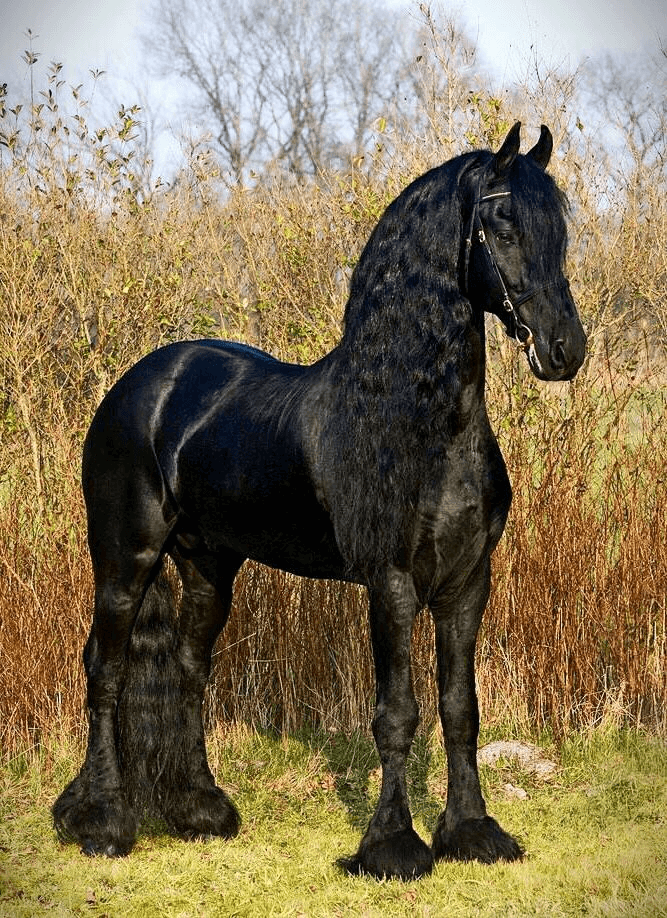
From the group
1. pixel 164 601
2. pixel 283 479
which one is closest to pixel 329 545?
pixel 283 479

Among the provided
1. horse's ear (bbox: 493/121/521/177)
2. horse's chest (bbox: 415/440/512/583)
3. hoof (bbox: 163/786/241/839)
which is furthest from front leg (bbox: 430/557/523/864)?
horse's ear (bbox: 493/121/521/177)

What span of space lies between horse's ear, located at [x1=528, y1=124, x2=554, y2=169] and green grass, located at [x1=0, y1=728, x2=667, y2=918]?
2.42m

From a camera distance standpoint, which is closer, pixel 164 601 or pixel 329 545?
pixel 329 545

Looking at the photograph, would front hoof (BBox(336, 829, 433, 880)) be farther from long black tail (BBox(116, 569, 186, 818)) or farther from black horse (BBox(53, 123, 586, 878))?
long black tail (BBox(116, 569, 186, 818))

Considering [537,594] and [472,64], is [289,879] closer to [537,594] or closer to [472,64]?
[537,594]

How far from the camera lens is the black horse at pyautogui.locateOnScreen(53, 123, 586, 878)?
323 centimetres

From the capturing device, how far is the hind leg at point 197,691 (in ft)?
13.9

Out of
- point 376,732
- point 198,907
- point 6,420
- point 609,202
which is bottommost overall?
point 198,907

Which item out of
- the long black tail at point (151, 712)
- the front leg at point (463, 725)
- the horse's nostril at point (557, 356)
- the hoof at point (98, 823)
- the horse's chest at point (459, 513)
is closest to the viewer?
the horse's nostril at point (557, 356)

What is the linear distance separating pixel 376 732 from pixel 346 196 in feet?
13.3

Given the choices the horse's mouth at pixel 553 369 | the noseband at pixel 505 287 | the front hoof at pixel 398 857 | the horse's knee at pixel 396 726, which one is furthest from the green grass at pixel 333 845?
the noseband at pixel 505 287

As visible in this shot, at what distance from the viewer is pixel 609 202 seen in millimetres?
5879

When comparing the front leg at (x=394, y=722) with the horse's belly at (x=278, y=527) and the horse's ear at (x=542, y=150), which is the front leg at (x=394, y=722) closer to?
the horse's belly at (x=278, y=527)

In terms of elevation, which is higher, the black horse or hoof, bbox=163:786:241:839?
the black horse
